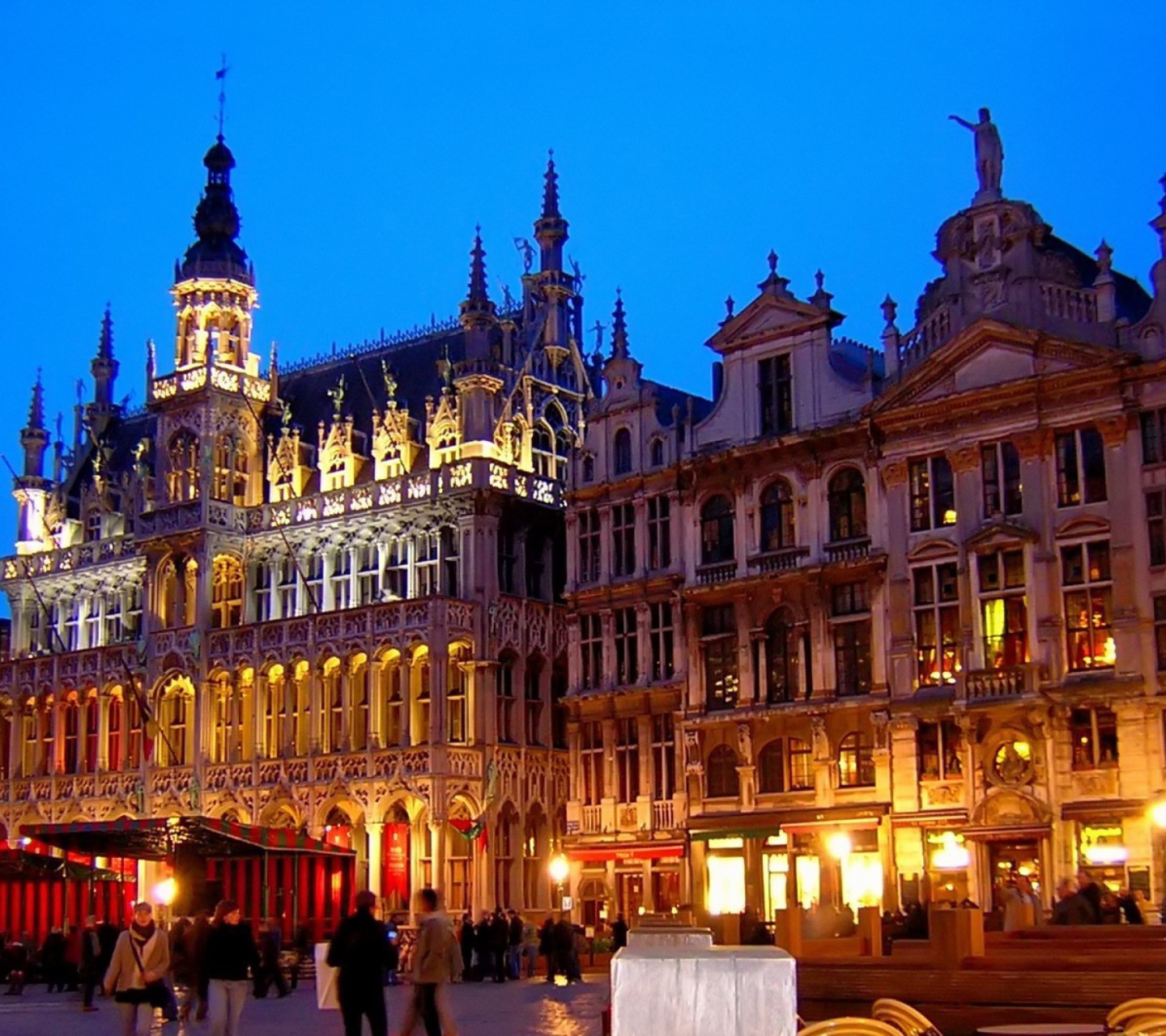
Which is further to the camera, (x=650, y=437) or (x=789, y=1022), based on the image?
(x=650, y=437)

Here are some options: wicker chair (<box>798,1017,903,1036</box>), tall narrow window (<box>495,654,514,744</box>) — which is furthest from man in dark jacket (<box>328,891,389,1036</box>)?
tall narrow window (<box>495,654,514,744</box>)

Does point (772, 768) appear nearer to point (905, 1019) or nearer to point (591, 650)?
point (591, 650)

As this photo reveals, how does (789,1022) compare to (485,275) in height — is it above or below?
below

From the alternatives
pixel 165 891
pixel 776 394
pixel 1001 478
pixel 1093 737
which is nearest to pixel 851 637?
pixel 1001 478

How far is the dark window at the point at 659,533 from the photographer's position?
157ft

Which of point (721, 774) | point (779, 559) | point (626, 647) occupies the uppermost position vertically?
point (779, 559)

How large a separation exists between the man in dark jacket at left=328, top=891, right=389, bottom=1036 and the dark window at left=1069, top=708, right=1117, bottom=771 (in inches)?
958

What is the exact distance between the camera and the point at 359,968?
17.6 m

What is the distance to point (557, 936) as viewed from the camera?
38031 millimetres

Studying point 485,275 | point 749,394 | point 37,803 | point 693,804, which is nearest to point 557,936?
point 693,804

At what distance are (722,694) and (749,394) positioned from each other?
755 cm

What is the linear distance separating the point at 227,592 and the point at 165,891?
35.2ft

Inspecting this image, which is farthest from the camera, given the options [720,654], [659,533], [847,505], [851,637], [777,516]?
[659,533]

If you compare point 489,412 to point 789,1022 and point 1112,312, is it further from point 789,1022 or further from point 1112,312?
point 789,1022
